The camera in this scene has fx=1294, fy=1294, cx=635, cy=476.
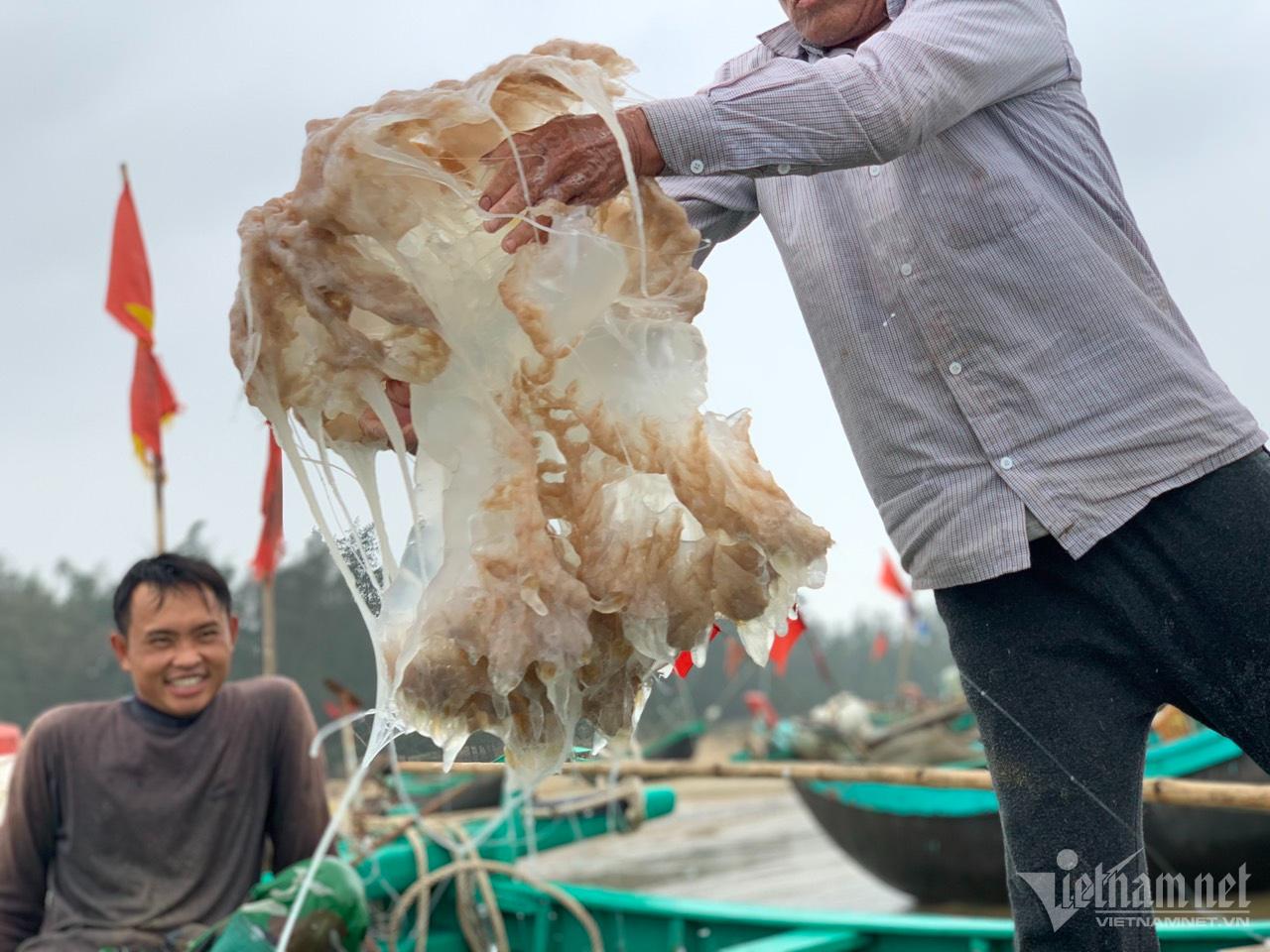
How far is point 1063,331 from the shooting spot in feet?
5.24

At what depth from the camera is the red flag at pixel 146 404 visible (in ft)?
20.8

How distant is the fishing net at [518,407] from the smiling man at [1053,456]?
1.18 ft

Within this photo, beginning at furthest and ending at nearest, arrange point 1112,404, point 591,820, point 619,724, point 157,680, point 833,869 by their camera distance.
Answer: point 833,869 < point 591,820 < point 157,680 < point 1112,404 < point 619,724

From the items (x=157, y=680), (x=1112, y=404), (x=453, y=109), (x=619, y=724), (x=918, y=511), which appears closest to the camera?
(x=453, y=109)

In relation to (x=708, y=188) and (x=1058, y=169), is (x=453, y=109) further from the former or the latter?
(x=1058, y=169)

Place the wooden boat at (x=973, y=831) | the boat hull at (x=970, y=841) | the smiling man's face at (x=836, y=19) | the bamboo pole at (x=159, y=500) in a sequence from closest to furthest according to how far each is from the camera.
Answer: the smiling man's face at (x=836, y=19) < the bamboo pole at (x=159, y=500) < the wooden boat at (x=973, y=831) < the boat hull at (x=970, y=841)

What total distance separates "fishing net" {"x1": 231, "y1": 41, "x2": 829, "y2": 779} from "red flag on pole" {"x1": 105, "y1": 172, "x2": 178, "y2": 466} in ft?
17.4

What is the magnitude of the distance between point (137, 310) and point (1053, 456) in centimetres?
578

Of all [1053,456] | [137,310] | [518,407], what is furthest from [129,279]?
[1053,456]

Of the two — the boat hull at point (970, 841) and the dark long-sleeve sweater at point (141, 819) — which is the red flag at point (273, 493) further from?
the boat hull at point (970, 841)

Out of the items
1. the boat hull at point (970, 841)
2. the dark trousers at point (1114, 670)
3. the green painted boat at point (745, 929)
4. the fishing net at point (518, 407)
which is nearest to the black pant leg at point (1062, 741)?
the dark trousers at point (1114, 670)

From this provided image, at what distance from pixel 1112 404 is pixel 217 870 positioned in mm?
2853

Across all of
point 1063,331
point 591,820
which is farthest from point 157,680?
point 1063,331

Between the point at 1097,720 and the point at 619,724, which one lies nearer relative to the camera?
the point at 619,724
